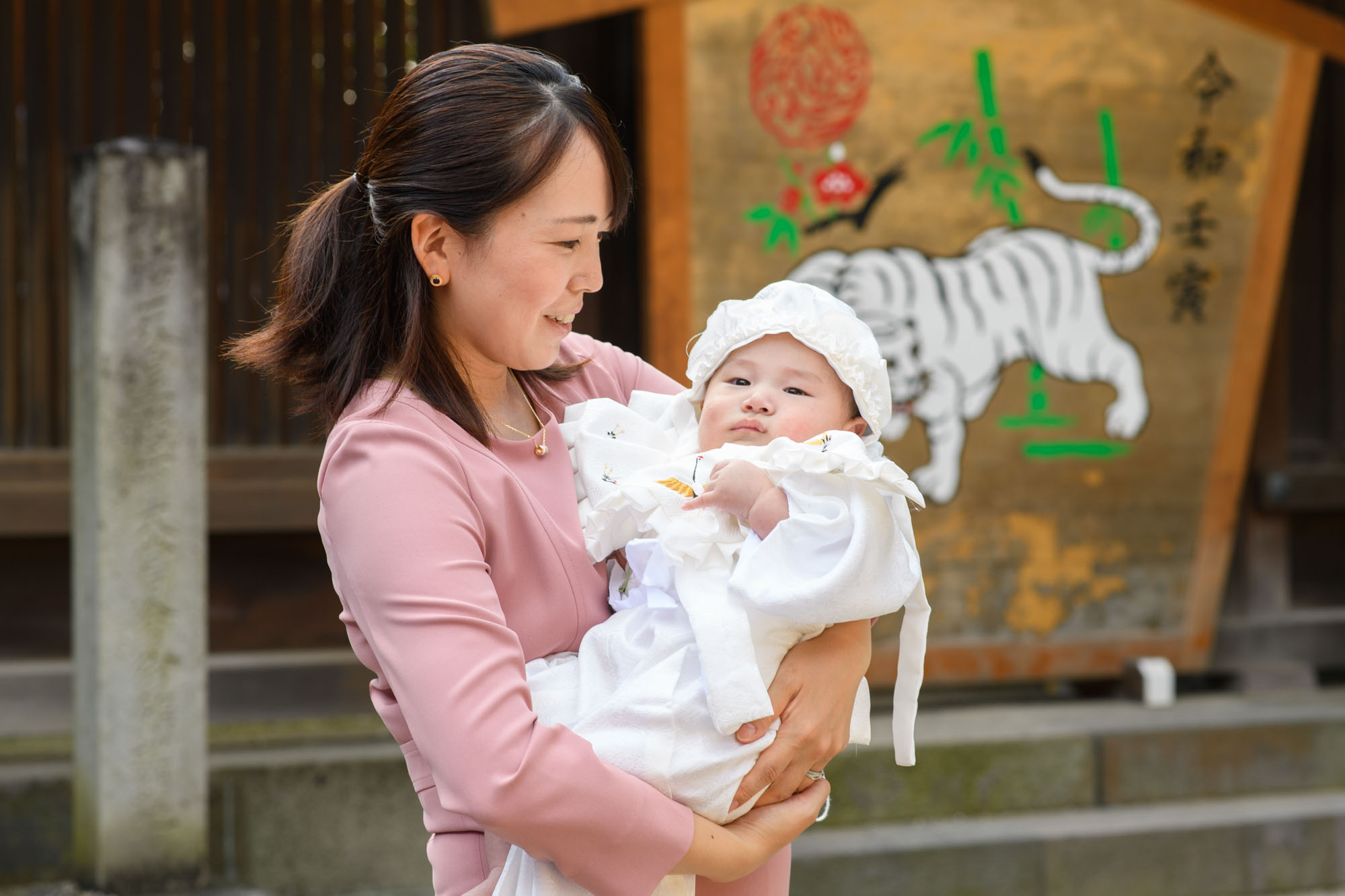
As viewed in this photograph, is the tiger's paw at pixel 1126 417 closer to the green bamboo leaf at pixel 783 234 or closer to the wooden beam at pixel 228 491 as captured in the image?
the green bamboo leaf at pixel 783 234

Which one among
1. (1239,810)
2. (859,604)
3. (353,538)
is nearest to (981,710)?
(1239,810)

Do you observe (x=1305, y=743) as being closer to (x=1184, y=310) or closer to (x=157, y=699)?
(x=1184, y=310)

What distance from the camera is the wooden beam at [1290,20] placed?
600 centimetres

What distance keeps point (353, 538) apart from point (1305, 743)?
571 centimetres

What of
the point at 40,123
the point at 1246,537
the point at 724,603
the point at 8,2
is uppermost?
the point at 8,2

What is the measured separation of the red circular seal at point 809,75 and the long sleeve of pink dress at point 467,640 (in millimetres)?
3874

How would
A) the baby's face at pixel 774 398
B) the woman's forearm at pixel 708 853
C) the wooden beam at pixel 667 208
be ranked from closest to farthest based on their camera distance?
1. the woman's forearm at pixel 708 853
2. the baby's face at pixel 774 398
3. the wooden beam at pixel 667 208

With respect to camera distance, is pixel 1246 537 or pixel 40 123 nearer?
pixel 40 123

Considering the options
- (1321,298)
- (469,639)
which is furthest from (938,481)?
(469,639)

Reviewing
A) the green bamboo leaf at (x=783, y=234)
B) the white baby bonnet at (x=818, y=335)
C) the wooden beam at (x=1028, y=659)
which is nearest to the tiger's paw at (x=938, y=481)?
the wooden beam at (x=1028, y=659)

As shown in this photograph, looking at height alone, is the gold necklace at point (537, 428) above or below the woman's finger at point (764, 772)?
above

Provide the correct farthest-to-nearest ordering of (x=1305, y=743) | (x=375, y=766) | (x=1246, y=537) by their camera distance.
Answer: (x=1246, y=537) → (x=1305, y=743) → (x=375, y=766)

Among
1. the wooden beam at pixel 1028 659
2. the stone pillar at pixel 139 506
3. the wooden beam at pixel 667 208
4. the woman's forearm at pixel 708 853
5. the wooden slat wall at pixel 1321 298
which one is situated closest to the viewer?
the woman's forearm at pixel 708 853

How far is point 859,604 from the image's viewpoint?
6.25ft
